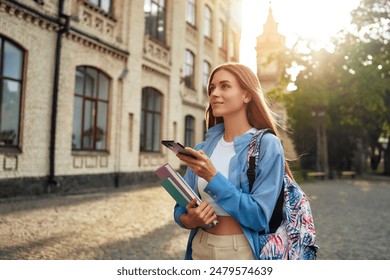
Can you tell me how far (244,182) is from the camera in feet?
4.48

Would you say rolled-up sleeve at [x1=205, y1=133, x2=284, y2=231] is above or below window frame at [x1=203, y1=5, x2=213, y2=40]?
below

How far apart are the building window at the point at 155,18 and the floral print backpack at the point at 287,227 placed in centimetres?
1069

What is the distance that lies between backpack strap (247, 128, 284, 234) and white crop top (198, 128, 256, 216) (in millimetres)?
86

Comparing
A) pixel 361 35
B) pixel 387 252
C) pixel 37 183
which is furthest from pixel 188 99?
pixel 387 252

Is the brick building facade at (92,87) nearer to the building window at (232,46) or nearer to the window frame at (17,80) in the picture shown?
the window frame at (17,80)

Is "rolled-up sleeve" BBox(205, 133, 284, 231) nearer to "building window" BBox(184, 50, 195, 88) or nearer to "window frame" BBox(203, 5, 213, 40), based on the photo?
"building window" BBox(184, 50, 195, 88)

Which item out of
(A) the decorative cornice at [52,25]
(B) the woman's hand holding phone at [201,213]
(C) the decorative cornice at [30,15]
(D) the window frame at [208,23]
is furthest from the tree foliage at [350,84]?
(B) the woman's hand holding phone at [201,213]

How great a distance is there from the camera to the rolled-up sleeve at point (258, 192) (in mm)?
1267

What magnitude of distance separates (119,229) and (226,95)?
4.13 meters

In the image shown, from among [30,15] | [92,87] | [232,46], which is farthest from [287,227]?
[232,46]

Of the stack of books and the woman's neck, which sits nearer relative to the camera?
the stack of books

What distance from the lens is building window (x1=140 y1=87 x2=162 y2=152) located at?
11.6 meters

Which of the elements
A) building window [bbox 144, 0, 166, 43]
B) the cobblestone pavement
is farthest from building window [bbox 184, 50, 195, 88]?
the cobblestone pavement

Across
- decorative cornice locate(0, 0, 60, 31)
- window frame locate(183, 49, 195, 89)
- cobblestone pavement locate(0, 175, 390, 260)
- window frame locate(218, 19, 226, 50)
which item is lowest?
cobblestone pavement locate(0, 175, 390, 260)
